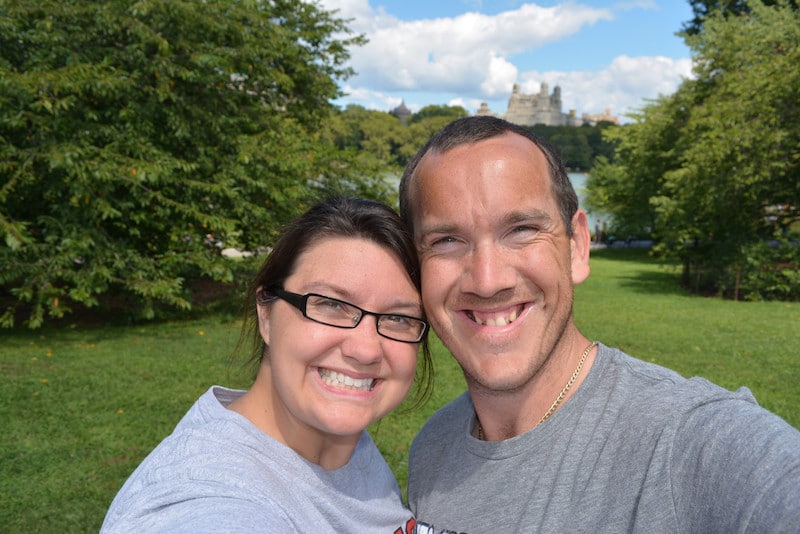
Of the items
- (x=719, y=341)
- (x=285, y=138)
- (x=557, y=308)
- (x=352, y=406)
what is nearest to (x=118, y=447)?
(x=352, y=406)

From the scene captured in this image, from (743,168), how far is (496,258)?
1713 centimetres

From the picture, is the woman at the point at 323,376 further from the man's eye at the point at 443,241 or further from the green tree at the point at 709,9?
the green tree at the point at 709,9

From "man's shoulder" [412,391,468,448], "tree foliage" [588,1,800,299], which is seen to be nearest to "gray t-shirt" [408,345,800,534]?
"man's shoulder" [412,391,468,448]

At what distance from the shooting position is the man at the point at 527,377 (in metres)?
1.63

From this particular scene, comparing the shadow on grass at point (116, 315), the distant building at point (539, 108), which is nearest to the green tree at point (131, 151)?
the shadow on grass at point (116, 315)

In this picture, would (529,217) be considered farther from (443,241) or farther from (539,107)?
(539,107)

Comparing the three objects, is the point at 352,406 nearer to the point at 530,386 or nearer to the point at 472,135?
the point at 530,386

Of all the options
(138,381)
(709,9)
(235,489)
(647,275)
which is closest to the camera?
(235,489)

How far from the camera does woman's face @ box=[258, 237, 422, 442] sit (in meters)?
1.95

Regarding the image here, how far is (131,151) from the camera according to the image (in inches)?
408

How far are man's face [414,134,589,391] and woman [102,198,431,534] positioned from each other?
14 cm

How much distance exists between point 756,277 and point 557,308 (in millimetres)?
18352

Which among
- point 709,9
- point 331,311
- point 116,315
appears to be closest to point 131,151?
point 116,315

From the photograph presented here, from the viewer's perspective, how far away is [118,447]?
605cm
